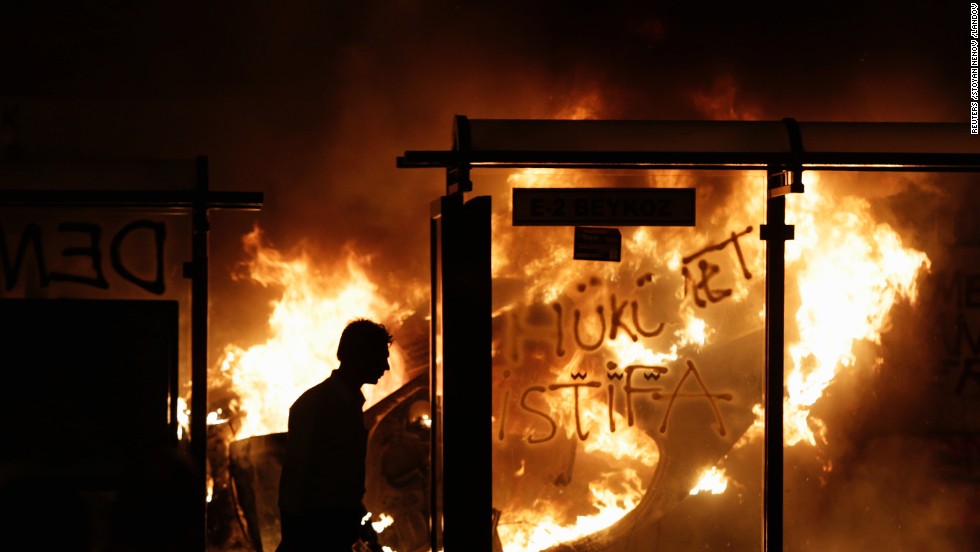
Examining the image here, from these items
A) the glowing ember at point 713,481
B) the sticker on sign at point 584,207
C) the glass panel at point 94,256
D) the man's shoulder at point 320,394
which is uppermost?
the sticker on sign at point 584,207

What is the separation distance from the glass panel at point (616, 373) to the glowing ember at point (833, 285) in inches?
15.1

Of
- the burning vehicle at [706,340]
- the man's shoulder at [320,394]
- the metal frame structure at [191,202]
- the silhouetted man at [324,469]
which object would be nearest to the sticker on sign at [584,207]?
the burning vehicle at [706,340]

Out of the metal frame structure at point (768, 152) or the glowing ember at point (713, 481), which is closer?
the metal frame structure at point (768, 152)

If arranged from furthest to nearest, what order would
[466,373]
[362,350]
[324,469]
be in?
[466,373] → [362,350] → [324,469]

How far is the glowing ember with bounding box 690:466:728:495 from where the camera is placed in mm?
5077

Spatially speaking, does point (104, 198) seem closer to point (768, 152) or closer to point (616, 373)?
point (616, 373)

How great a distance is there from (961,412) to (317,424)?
3.65 meters

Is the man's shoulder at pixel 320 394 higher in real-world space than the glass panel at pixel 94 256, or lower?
lower

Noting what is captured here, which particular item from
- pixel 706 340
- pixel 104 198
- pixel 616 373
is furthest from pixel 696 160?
pixel 104 198

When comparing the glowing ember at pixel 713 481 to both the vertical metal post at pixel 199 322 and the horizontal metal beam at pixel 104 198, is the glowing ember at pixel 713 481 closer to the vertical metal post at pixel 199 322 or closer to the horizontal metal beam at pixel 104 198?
the vertical metal post at pixel 199 322

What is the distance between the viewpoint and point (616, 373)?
5.05 m

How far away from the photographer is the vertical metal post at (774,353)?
199 inches

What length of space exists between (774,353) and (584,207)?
1.34 meters

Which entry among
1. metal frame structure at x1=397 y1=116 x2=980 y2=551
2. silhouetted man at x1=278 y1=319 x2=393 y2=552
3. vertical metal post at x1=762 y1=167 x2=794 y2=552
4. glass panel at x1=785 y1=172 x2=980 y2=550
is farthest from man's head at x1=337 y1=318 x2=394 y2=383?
glass panel at x1=785 y1=172 x2=980 y2=550
